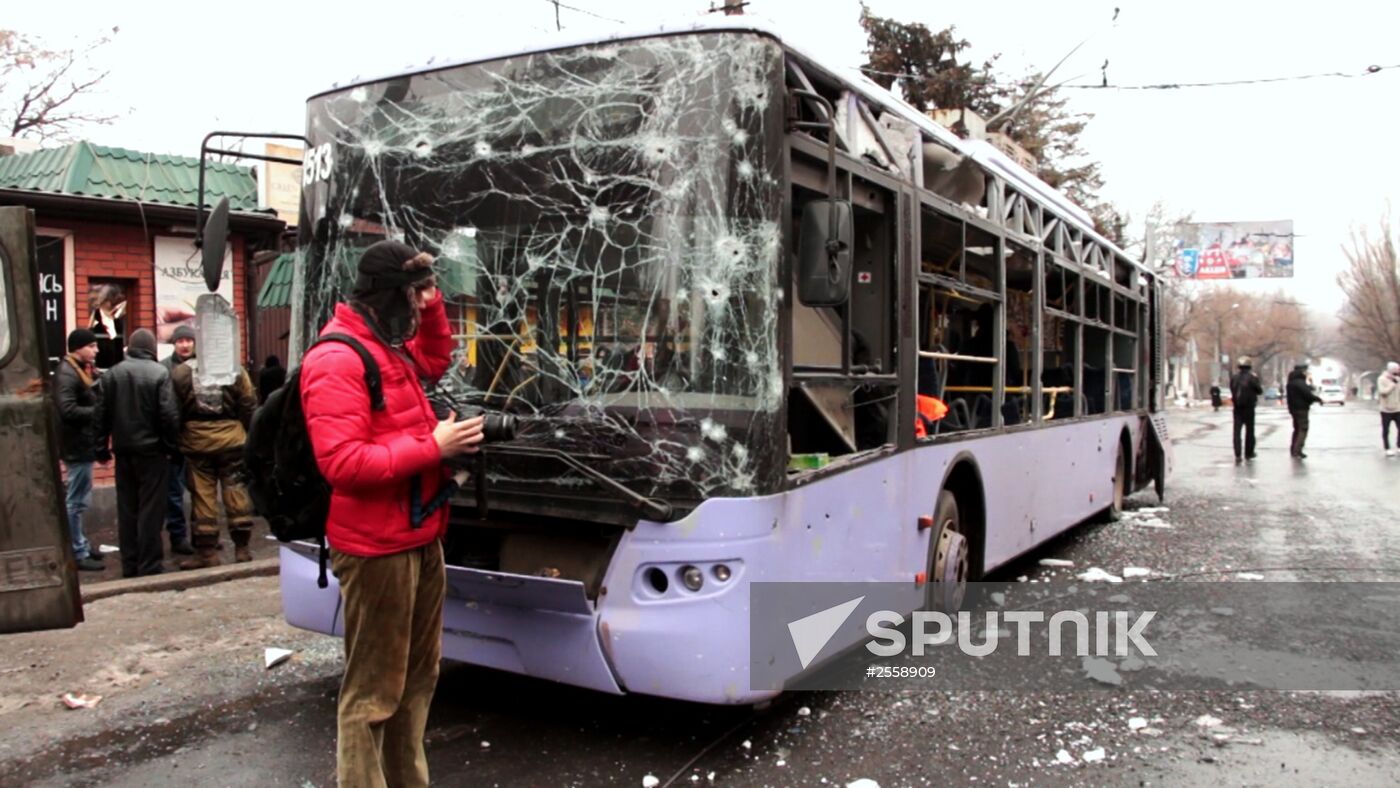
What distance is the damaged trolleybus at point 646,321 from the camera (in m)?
3.79

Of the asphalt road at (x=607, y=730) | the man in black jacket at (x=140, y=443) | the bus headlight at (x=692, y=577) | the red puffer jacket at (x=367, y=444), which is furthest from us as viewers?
the man in black jacket at (x=140, y=443)

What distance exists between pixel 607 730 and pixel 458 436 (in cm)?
200

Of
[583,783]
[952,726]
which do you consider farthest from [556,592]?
[952,726]

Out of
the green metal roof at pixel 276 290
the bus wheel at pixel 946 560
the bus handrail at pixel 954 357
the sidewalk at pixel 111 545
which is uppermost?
the green metal roof at pixel 276 290

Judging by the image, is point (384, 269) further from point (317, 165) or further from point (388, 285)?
point (317, 165)

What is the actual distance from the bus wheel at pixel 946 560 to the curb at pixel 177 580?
5.04 m

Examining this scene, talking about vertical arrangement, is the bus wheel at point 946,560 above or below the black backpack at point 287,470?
below

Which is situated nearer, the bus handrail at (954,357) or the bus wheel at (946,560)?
the bus handrail at (954,357)

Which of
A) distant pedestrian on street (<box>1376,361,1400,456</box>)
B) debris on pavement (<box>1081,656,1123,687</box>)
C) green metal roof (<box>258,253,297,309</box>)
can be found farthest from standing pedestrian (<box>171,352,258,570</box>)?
distant pedestrian on street (<box>1376,361,1400,456</box>)

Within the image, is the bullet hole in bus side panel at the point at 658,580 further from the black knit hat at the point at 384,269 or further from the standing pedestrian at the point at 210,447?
the standing pedestrian at the point at 210,447

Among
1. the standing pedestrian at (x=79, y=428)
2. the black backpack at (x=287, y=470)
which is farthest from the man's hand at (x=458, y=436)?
the standing pedestrian at (x=79, y=428)

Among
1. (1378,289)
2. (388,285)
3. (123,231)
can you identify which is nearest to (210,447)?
(123,231)

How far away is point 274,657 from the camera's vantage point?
549cm

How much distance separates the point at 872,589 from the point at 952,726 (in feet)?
2.27
